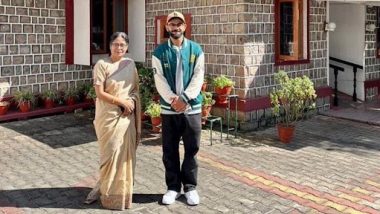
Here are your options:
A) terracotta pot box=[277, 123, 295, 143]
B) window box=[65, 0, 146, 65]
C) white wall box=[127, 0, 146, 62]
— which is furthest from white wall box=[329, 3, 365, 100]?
window box=[65, 0, 146, 65]

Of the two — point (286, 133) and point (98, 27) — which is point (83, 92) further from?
point (286, 133)

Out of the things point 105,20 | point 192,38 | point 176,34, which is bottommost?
point 176,34

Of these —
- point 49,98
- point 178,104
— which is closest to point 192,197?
point 178,104

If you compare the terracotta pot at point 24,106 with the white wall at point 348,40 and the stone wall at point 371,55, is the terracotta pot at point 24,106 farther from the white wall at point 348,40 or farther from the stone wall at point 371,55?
the stone wall at point 371,55

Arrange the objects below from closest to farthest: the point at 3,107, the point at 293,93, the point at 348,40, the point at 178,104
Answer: the point at 178,104
the point at 293,93
the point at 3,107
the point at 348,40

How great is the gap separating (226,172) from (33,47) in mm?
5596

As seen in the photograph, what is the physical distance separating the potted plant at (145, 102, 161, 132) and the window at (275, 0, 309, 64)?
283 centimetres

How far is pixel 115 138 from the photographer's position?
182 inches

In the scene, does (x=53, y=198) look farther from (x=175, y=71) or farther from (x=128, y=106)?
(x=175, y=71)

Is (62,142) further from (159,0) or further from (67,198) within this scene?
(159,0)

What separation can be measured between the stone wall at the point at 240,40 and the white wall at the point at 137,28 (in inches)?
47.9

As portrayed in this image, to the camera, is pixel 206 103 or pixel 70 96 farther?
pixel 70 96

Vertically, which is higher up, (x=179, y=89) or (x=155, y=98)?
(x=179, y=89)

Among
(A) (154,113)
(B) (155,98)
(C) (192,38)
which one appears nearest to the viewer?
(A) (154,113)
